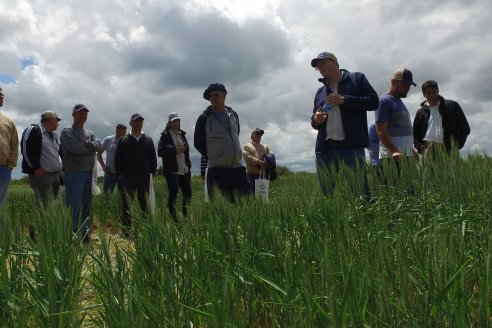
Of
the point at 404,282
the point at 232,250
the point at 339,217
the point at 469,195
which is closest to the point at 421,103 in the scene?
the point at 469,195

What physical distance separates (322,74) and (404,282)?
9.99ft

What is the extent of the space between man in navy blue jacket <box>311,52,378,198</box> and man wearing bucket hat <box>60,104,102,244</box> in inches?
111

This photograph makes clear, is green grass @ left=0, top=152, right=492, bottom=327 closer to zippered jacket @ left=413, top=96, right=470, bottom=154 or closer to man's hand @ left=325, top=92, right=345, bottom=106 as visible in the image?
man's hand @ left=325, top=92, right=345, bottom=106

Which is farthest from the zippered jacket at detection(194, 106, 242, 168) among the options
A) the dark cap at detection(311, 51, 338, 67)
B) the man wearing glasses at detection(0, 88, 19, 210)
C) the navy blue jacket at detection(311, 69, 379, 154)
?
the man wearing glasses at detection(0, 88, 19, 210)

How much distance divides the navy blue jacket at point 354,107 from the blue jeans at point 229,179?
834 mm

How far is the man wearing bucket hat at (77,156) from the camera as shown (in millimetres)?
5359

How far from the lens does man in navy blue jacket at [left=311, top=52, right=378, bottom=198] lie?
3.92 m

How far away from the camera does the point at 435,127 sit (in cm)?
479

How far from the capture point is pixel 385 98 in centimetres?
436

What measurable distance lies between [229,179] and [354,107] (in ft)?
4.53

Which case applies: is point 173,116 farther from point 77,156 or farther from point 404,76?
point 404,76

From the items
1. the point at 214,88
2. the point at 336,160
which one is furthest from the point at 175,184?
the point at 336,160

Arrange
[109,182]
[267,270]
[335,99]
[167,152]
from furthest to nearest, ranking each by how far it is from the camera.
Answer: [109,182] → [167,152] → [335,99] → [267,270]

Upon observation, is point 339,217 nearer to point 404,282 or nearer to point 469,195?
point 404,282
